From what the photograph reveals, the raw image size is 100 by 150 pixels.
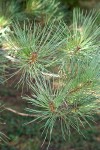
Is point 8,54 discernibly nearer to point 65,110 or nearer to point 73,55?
point 73,55

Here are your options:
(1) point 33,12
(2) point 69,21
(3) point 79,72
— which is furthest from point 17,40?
(2) point 69,21

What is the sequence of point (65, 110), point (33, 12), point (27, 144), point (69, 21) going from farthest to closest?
point (27, 144), point (69, 21), point (33, 12), point (65, 110)

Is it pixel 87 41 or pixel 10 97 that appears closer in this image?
pixel 87 41

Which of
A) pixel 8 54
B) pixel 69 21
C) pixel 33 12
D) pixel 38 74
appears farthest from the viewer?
pixel 69 21

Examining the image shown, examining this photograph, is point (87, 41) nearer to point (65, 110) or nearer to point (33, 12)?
point (65, 110)

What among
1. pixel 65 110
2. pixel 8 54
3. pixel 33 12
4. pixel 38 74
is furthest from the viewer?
pixel 33 12

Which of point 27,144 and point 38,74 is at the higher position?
point 38,74

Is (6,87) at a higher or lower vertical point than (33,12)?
lower

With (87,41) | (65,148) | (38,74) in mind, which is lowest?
(65,148)

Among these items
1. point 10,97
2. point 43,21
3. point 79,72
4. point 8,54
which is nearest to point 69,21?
point 43,21
